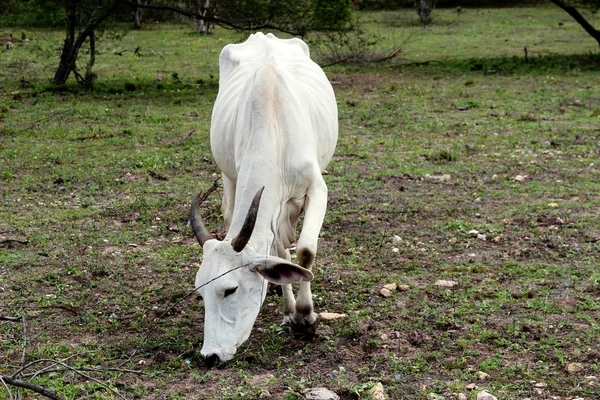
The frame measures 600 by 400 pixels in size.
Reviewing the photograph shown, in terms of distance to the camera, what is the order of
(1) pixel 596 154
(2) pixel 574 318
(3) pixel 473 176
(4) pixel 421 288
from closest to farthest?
(2) pixel 574 318
(4) pixel 421 288
(3) pixel 473 176
(1) pixel 596 154

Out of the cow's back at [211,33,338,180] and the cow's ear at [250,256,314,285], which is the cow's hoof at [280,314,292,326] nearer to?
the cow's ear at [250,256,314,285]

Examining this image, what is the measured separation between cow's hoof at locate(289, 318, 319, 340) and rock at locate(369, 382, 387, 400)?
2.21 feet

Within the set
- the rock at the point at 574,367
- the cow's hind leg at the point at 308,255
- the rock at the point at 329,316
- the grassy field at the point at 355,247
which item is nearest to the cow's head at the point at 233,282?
the grassy field at the point at 355,247

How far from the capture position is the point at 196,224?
13.3 ft

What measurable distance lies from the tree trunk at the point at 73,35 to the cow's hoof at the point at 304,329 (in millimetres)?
8717

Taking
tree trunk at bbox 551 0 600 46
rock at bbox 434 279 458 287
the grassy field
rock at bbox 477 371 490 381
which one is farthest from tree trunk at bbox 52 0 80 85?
rock at bbox 477 371 490 381

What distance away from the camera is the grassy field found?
3.98 metres

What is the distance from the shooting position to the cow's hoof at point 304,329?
172 inches

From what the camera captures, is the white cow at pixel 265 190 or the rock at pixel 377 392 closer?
the rock at pixel 377 392

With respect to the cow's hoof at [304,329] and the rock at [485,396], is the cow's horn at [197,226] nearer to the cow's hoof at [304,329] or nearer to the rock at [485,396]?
the cow's hoof at [304,329]

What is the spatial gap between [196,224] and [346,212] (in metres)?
2.75

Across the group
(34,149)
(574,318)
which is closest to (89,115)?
(34,149)

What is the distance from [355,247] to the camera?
5.86 meters

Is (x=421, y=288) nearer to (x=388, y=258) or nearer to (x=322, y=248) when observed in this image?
(x=388, y=258)
